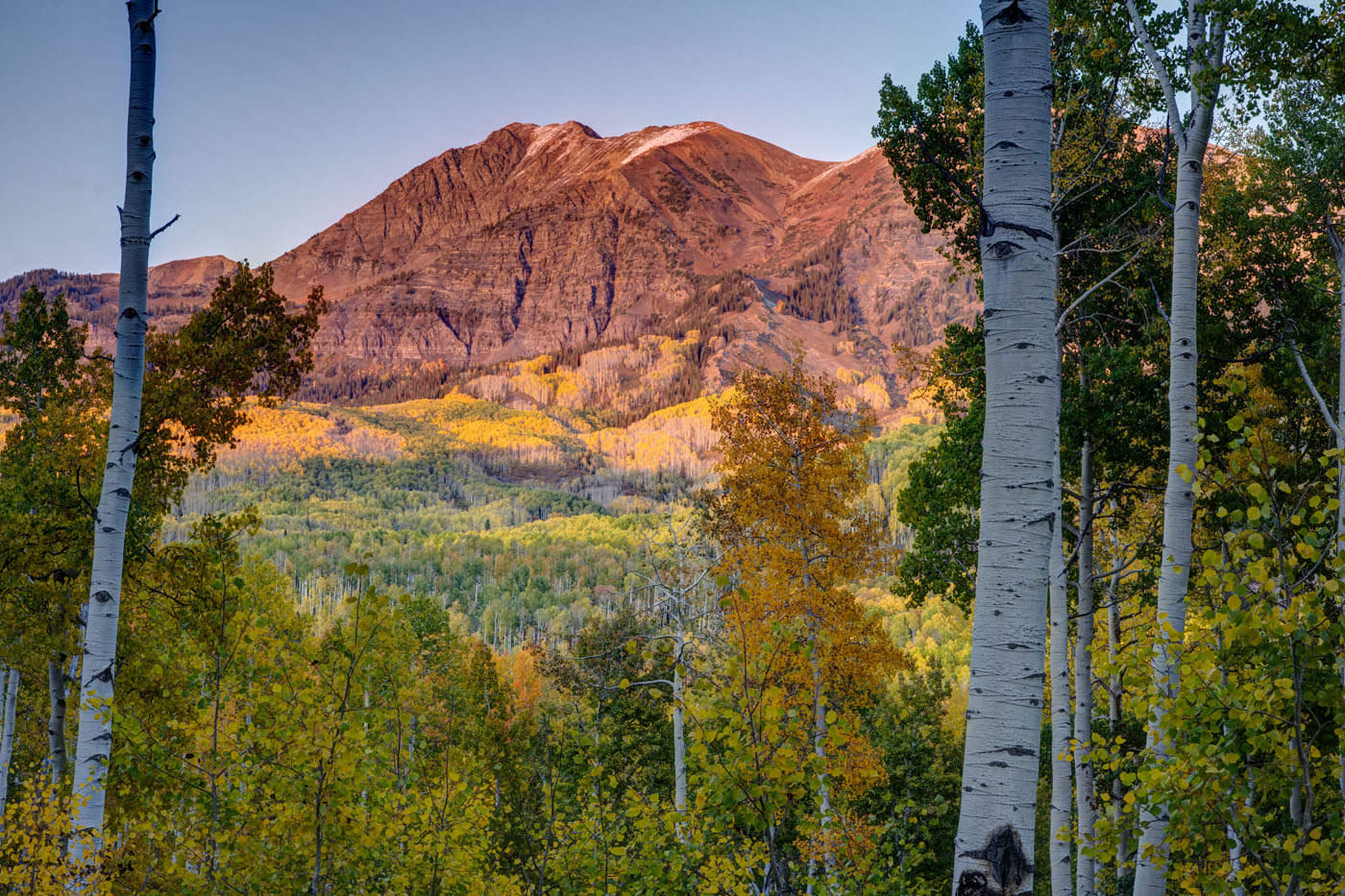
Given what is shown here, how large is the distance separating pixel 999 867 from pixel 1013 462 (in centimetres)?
125

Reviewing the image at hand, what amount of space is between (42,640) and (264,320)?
5.60 metres

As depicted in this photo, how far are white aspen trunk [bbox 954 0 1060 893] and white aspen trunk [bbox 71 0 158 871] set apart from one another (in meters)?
5.16

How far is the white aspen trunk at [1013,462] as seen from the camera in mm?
2574

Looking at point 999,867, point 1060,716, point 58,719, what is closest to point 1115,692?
point 1060,716

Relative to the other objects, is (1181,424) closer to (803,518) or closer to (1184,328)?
(1184,328)

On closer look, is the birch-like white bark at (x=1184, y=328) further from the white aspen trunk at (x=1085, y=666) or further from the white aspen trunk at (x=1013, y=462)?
the white aspen trunk at (x=1013, y=462)

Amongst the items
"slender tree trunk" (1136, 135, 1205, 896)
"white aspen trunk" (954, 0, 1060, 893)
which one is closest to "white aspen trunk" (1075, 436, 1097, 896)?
"slender tree trunk" (1136, 135, 1205, 896)

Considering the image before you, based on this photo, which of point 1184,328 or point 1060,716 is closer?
Answer: point 1184,328

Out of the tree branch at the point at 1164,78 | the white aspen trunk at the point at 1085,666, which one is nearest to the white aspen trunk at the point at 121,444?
the tree branch at the point at 1164,78

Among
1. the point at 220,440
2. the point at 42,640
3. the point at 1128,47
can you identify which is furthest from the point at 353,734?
the point at 42,640

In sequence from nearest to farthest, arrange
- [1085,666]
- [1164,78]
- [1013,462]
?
[1013,462] < [1164,78] < [1085,666]

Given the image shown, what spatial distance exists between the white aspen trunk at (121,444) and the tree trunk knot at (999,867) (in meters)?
5.14

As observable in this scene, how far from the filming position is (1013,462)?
277 centimetres

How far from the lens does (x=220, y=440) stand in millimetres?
8719
